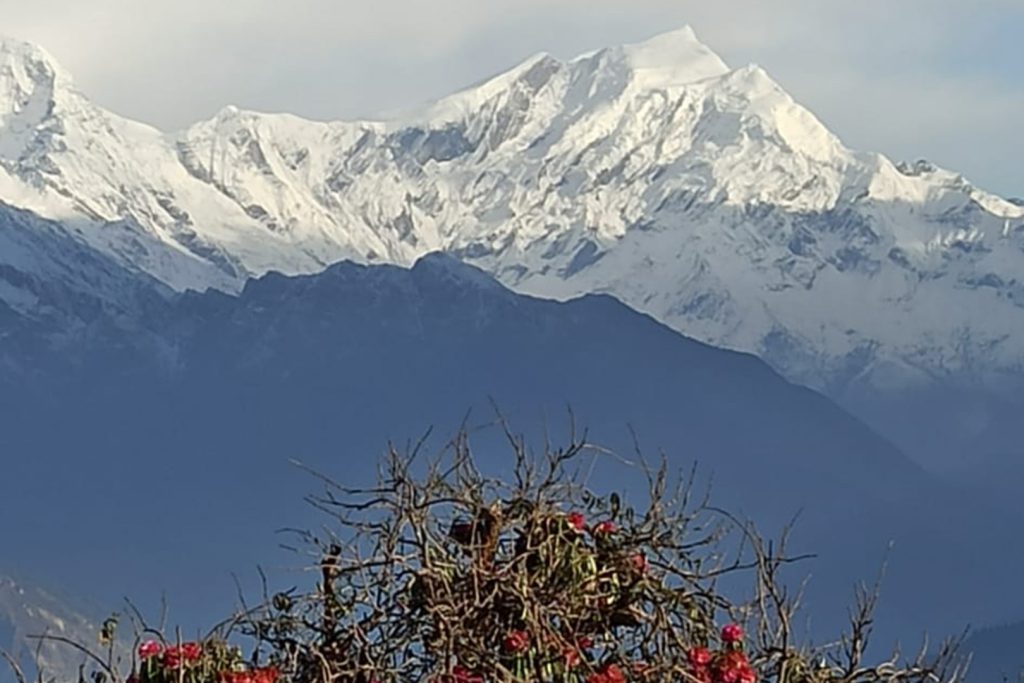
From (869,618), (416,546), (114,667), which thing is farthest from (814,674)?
(114,667)

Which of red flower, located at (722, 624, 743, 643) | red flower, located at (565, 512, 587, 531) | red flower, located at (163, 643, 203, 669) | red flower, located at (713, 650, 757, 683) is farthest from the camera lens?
red flower, located at (565, 512, 587, 531)

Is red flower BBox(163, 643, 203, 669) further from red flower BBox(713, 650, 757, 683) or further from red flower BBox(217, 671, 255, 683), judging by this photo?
red flower BBox(713, 650, 757, 683)

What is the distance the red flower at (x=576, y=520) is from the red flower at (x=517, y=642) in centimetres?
55

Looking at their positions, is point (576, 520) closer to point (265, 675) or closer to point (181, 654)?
point (265, 675)

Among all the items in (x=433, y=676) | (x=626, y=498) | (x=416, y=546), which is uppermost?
(x=626, y=498)

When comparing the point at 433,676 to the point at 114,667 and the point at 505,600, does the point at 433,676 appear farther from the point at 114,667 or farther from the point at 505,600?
the point at 114,667

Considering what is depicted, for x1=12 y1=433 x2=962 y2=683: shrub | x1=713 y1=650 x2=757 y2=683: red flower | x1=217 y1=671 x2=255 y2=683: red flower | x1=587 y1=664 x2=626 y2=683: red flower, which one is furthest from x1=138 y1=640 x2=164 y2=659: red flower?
x1=713 y1=650 x2=757 y2=683: red flower

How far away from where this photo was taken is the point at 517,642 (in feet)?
25.0

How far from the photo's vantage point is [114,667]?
25.1 ft

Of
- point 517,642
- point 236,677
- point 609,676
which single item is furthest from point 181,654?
point 609,676

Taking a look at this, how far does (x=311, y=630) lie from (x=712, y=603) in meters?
1.27

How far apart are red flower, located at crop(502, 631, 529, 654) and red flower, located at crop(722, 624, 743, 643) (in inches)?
26.4

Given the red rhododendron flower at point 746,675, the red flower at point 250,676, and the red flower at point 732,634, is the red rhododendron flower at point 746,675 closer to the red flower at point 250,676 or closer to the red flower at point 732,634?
the red flower at point 732,634

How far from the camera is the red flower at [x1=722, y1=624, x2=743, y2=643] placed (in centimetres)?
787
